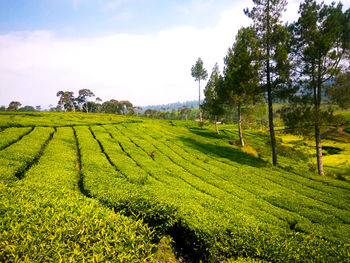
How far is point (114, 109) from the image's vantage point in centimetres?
11844

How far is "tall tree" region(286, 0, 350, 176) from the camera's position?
17312 millimetres

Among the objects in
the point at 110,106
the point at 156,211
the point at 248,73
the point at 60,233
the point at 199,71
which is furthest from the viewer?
the point at 110,106

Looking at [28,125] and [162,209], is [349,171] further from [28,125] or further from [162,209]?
[28,125]

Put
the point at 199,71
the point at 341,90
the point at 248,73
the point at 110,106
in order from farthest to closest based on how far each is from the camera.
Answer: the point at 110,106
the point at 199,71
the point at 248,73
the point at 341,90

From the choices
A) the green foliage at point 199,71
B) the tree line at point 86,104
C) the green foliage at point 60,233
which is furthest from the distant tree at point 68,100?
the green foliage at point 60,233

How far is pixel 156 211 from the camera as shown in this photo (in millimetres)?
8203

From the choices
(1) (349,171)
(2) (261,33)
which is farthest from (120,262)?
(1) (349,171)

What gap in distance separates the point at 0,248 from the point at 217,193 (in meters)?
12.3

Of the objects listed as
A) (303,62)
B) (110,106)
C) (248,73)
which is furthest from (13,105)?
(303,62)

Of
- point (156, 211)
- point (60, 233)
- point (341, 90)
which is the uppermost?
point (341, 90)

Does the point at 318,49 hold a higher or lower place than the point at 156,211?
higher

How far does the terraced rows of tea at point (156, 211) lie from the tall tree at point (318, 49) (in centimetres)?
804

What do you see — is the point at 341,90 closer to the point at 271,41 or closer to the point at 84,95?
the point at 271,41

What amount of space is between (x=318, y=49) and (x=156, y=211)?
73.9 ft
